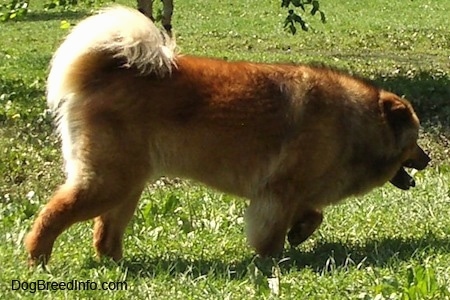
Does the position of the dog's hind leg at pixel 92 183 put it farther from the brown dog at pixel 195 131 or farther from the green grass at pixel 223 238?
the green grass at pixel 223 238

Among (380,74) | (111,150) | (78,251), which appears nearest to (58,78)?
(111,150)

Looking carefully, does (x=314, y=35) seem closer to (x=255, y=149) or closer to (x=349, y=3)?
(x=349, y=3)

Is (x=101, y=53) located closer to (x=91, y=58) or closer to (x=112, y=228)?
(x=91, y=58)

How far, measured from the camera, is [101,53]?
546 centimetres

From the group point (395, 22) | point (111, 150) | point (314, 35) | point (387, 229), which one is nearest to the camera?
point (111, 150)

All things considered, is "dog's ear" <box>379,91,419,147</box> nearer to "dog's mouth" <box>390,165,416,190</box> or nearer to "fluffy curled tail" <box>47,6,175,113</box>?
"dog's mouth" <box>390,165,416,190</box>

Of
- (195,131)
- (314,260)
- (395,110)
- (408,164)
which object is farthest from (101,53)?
(408,164)

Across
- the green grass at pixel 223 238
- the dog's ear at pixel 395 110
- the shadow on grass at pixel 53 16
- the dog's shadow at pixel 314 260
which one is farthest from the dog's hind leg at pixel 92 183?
the shadow on grass at pixel 53 16

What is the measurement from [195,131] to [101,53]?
2.31 feet

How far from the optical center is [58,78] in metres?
5.50

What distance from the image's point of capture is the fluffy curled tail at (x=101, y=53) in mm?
5445

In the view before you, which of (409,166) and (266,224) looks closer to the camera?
(266,224)

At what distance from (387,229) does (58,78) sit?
2308mm

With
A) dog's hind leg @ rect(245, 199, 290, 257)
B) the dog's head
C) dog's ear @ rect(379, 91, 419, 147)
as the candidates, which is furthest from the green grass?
dog's ear @ rect(379, 91, 419, 147)
